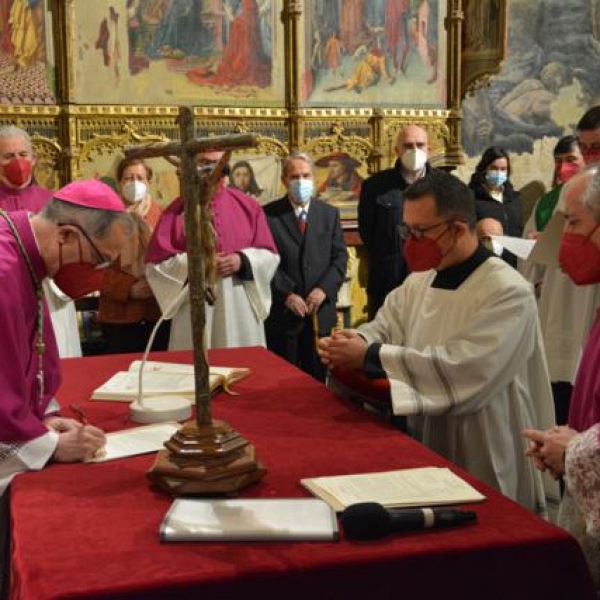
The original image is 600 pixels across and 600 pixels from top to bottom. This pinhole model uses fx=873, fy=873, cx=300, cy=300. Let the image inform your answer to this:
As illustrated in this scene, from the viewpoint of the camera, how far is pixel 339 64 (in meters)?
8.67

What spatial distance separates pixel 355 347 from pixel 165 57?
552cm

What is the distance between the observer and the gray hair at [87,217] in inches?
111

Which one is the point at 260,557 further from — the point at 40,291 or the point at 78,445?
the point at 40,291

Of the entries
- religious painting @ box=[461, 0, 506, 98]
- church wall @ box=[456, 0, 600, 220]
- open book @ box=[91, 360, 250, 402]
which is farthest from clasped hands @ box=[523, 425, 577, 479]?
church wall @ box=[456, 0, 600, 220]

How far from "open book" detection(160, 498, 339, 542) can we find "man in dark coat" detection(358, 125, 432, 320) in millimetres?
4982

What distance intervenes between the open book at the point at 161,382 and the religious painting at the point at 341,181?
16.7 feet

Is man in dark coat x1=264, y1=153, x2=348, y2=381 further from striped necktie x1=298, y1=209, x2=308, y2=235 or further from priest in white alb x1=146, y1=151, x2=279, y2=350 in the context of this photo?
priest in white alb x1=146, y1=151, x2=279, y2=350

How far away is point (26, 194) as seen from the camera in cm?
626

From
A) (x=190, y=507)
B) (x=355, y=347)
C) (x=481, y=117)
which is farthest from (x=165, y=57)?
(x=190, y=507)

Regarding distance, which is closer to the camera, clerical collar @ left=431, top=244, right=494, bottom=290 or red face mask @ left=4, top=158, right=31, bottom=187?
clerical collar @ left=431, top=244, right=494, bottom=290

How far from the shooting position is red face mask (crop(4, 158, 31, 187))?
20.1 feet

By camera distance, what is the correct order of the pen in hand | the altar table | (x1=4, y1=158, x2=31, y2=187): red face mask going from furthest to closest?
(x1=4, y1=158, x2=31, y2=187): red face mask → the pen in hand → the altar table

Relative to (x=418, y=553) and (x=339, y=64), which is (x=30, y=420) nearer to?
(x=418, y=553)

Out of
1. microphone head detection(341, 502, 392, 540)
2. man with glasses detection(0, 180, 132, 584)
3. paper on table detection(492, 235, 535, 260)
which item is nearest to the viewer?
microphone head detection(341, 502, 392, 540)
